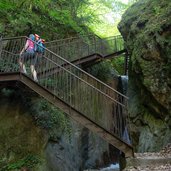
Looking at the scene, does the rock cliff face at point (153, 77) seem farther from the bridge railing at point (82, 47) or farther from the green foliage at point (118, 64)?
the green foliage at point (118, 64)

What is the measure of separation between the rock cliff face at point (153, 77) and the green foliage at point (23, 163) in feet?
18.7

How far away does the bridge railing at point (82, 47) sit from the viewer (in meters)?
15.1

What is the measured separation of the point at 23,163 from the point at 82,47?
9.12 m

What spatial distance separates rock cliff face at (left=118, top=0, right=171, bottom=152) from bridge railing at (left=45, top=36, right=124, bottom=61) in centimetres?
295

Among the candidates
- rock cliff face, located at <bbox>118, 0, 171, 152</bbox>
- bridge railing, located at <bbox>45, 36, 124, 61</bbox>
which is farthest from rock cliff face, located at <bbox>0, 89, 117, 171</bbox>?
rock cliff face, located at <bbox>118, 0, 171, 152</bbox>

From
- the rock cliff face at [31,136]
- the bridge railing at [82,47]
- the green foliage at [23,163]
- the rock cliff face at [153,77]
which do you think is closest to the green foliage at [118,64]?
the bridge railing at [82,47]

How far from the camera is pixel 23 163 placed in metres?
9.45

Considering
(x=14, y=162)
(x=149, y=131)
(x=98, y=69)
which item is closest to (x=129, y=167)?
(x=14, y=162)

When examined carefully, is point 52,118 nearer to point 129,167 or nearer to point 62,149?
point 62,149

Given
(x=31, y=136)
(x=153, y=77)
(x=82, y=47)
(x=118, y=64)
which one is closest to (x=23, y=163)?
(x=31, y=136)

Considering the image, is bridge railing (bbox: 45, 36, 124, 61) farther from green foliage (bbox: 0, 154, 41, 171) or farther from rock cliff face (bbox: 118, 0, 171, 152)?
green foliage (bbox: 0, 154, 41, 171)

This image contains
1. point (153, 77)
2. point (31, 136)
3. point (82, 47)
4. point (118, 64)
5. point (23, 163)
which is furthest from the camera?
point (118, 64)

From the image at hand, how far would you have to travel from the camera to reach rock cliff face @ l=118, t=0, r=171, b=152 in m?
12.3

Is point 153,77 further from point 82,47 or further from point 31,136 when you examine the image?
point 31,136
